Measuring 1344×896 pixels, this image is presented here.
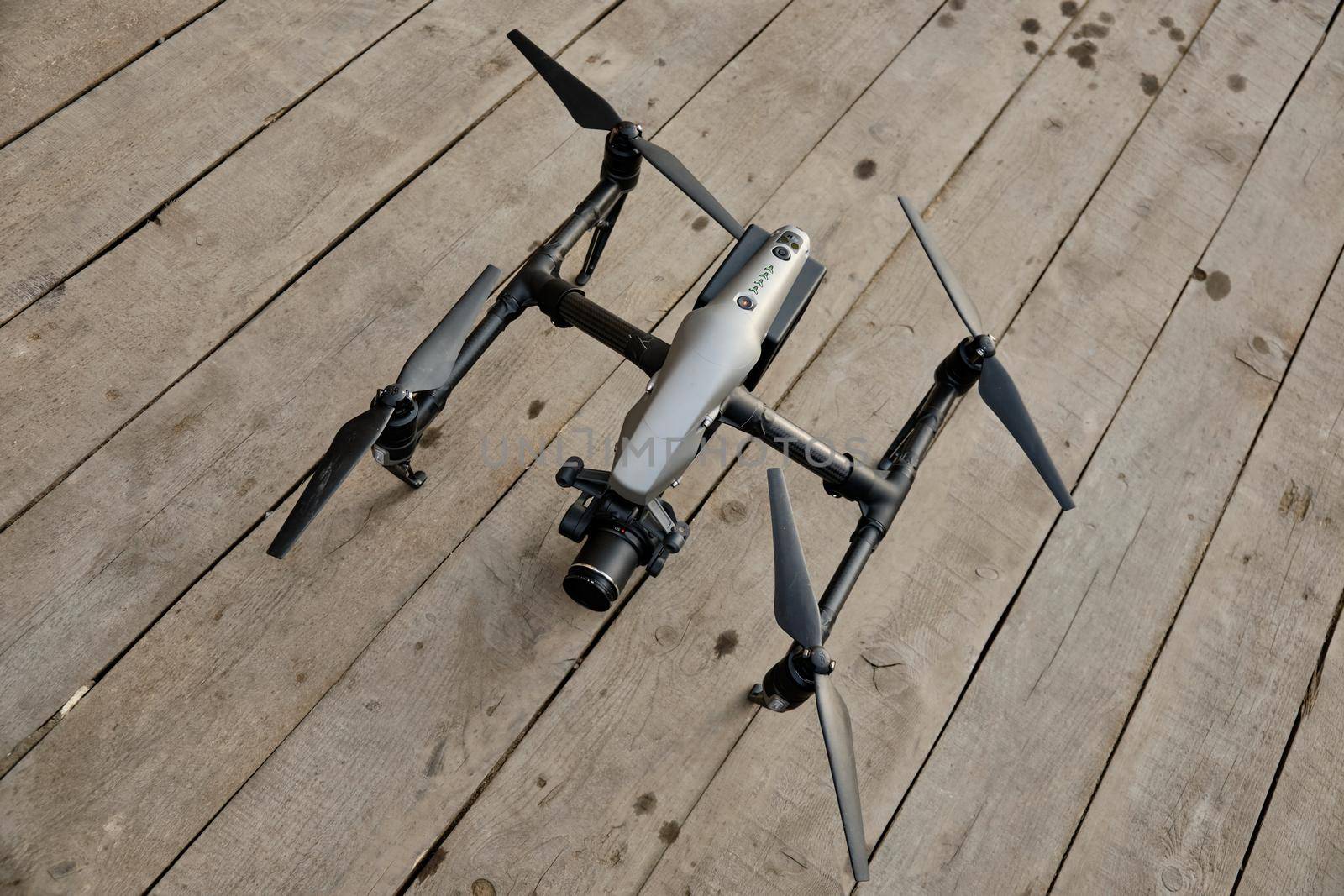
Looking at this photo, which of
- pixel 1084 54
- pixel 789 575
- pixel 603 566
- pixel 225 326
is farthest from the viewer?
pixel 1084 54

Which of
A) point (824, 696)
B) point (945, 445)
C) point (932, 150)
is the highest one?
point (932, 150)

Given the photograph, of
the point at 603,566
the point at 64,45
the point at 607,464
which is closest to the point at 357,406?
the point at 607,464

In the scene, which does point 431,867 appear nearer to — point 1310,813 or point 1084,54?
point 1310,813

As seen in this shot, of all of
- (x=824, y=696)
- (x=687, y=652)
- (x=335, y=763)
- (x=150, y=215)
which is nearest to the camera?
(x=824, y=696)

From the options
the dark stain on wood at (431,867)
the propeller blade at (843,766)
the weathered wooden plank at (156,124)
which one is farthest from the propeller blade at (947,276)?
the weathered wooden plank at (156,124)

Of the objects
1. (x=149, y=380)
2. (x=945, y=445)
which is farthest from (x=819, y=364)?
(x=149, y=380)

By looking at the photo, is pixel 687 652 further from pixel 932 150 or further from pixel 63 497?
pixel 932 150
